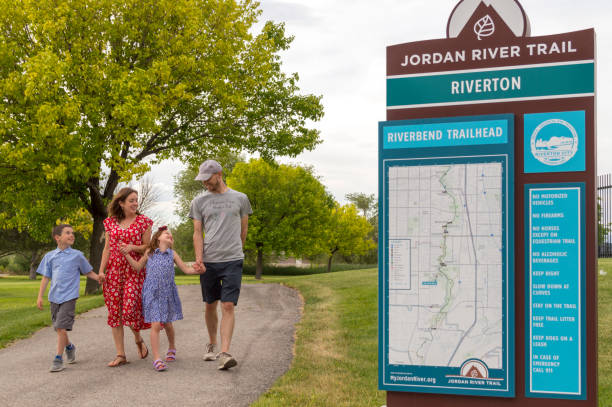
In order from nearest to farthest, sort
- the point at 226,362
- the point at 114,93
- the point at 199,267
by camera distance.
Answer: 1. the point at 226,362
2. the point at 199,267
3. the point at 114,93

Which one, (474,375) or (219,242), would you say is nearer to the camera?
(474,375)

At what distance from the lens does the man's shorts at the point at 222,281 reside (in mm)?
5910

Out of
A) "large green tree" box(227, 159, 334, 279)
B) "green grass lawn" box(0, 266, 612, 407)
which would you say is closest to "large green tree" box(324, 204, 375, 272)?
"large green tree" box(227, 159, 334, 279)

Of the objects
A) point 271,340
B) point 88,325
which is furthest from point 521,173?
point 88,325

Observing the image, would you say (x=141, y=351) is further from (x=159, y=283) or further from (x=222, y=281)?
(x=222, y=281)

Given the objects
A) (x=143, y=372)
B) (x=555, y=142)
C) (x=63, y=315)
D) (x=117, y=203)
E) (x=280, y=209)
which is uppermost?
(x=280, y=209)

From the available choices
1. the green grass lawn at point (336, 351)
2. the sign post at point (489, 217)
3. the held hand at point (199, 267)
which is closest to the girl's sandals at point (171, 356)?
the held hand at point (199, 267)

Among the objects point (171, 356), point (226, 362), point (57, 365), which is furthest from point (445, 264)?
point (57, 365)

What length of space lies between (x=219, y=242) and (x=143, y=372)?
1545mm

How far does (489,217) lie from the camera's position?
11.0ft

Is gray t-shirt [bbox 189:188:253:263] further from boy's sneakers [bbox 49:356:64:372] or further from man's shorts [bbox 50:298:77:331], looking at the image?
boy's sneakers [bbox 49:356:64:372]

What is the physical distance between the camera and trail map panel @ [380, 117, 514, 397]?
3.31 m

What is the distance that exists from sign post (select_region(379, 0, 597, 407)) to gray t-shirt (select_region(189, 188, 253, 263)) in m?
2.80

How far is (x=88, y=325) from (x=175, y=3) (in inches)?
406
